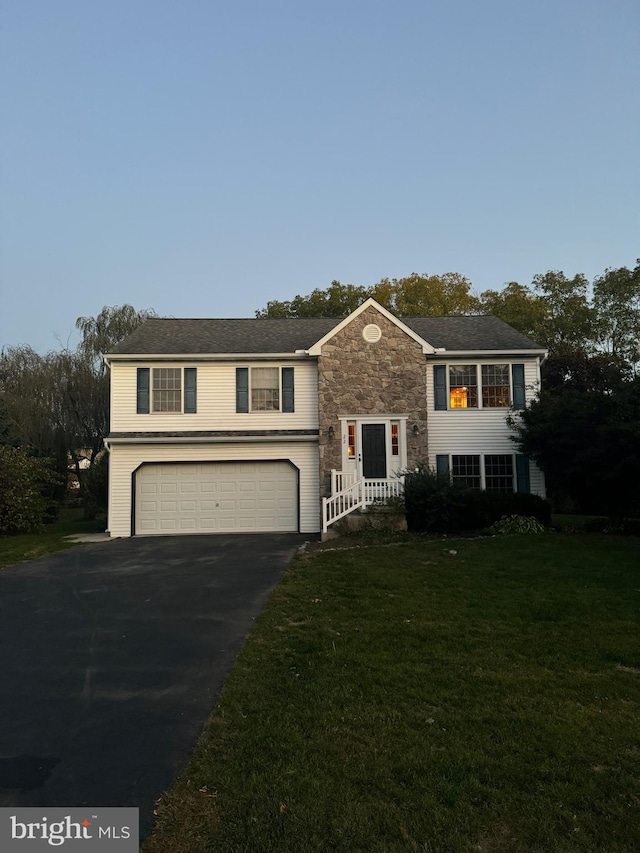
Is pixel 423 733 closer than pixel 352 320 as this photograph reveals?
Yes

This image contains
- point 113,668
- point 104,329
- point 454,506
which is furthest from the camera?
point 104,329

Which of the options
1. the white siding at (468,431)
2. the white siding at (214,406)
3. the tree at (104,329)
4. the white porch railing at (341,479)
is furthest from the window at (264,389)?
the tree at (104,329)

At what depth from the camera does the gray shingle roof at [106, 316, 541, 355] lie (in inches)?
711

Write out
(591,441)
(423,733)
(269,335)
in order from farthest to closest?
1. (269,335)
2. (591,441)
3. (423,733)

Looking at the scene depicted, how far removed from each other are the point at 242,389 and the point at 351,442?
399 cm

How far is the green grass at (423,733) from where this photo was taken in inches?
120

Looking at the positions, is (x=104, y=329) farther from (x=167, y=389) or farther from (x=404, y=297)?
(x=404, y=297)

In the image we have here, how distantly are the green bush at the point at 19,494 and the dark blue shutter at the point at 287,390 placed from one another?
9.90 metres

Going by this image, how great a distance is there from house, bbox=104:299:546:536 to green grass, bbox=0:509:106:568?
2.04 meters

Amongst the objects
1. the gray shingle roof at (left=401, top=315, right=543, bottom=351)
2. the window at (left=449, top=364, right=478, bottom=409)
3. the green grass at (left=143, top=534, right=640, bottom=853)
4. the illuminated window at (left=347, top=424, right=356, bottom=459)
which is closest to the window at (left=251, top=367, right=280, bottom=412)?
the illuminated window at (left=347, top=424, right=356, bottom=459)

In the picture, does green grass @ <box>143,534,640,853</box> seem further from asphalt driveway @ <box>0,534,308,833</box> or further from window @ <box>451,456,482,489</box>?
window @ <box>451,456,482,489</box>

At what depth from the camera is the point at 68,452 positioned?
2956cm

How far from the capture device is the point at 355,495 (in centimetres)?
1550

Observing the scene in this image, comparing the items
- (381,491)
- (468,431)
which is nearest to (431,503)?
(381,491)
